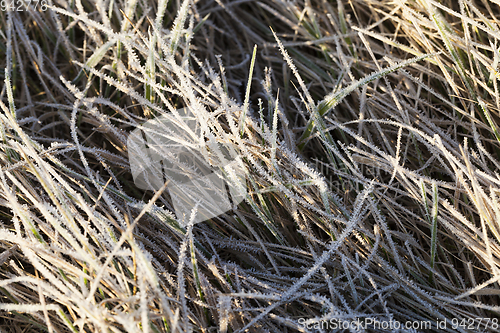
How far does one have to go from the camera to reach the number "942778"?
47.2 inches

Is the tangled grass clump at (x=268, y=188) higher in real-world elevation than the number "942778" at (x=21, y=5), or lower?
lower

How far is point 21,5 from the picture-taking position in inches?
47.7

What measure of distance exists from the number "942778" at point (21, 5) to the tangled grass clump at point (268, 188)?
15 mm

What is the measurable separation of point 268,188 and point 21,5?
3.32ft

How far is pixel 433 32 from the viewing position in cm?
117

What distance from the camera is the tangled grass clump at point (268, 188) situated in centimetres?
81

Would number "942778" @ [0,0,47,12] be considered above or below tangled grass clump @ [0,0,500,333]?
above

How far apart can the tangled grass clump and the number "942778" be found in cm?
1

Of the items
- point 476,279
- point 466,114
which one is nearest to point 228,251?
point 476,279

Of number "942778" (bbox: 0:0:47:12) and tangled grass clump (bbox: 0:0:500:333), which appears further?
number "942778" (bbox: 0:0:47:12)

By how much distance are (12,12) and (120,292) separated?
1.03 metres

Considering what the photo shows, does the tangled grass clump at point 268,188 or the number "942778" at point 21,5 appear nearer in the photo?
the tangled grass clump at point 268,188

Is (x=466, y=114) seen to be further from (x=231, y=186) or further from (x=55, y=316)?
(x=55, y=316)

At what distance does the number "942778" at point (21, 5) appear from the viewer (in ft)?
3.93
